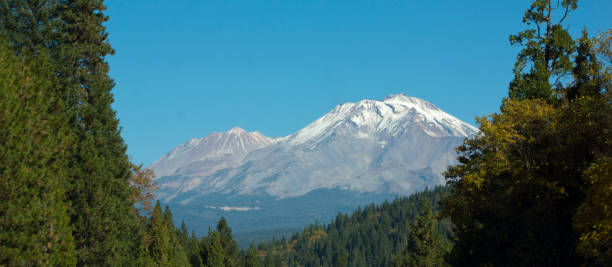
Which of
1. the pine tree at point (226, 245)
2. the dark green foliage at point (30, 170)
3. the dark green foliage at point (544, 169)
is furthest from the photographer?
the pine tree at point (226, 245)

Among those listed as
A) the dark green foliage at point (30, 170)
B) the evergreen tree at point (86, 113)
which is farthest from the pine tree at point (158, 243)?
the dark green foliage at point (30, 170)

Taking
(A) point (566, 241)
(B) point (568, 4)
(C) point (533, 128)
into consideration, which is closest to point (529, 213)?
(A) point (566, 241)

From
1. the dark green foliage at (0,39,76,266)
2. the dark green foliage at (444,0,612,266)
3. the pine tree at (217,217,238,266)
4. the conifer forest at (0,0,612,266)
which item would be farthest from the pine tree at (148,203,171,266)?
the dark green foliage at (444,0,612,266)

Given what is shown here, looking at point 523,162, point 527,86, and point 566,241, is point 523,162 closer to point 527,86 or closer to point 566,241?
point 566,241

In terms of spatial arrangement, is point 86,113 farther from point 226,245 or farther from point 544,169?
point 226,245

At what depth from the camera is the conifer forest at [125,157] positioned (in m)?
25.0

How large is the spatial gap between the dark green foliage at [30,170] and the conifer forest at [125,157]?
54 millimetres

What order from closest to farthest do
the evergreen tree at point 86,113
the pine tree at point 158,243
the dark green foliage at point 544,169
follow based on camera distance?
1. the dark green foliage at point 544,169
2. the evergreen tree at point 86,113
3. the pine tree at point 158,243

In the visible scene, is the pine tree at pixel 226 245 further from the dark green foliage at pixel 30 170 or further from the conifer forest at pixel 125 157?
the dark green foliage at pixel 30 170

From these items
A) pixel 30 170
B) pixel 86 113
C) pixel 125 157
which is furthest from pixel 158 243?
pixel 30 170

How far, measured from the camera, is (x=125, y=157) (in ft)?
135

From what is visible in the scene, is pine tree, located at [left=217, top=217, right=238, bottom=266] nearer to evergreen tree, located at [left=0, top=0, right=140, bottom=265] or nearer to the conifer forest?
the conifer forest

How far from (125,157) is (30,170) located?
50.1 feet

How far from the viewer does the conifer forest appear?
25.0 meters
